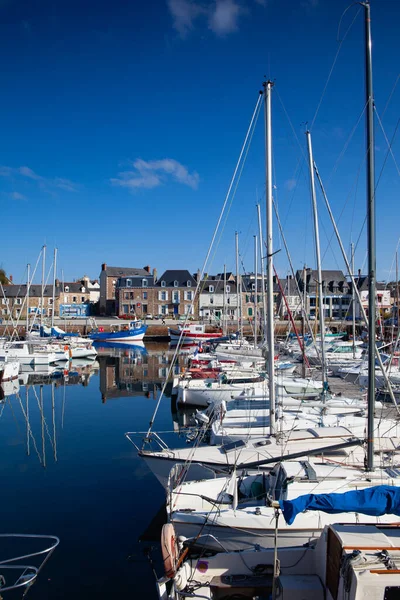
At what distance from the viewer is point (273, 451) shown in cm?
1412

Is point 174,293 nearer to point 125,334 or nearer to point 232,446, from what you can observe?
point 125,334

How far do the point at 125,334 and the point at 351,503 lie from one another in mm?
64511

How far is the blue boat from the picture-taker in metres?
71.3

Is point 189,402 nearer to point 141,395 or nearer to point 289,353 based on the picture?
point 141,395

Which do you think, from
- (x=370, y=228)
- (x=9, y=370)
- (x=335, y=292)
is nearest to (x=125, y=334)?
(x=9, y=370)

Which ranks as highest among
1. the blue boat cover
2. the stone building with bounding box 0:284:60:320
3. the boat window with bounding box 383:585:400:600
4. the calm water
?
the stone building with bounding box 0:284:60:320

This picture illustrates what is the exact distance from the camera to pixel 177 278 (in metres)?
90.2

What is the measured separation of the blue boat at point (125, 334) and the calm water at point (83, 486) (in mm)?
37386

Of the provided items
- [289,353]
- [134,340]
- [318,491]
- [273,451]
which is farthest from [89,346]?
[318,491]

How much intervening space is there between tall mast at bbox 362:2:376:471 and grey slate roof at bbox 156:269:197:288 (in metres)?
78.2

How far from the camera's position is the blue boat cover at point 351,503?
8375 millimetres

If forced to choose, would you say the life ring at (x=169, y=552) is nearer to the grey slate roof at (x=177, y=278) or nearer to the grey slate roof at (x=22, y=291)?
the grey slate roof at (x=177, y=278)

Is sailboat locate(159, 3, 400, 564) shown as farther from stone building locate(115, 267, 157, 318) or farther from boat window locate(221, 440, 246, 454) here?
stone building locate(115, 267, 157, 318)

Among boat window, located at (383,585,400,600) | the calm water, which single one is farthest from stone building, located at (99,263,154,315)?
boat window, located at (383,585,400,600)
